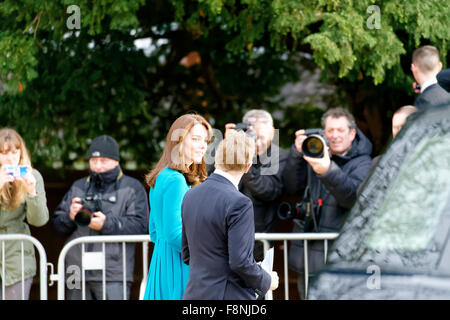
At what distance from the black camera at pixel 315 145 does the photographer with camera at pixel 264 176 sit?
0.59 meters

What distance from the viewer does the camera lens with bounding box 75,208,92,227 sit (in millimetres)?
5961

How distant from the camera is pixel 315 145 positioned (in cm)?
548

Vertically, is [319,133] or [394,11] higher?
[394,11]

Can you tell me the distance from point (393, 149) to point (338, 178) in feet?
10.2

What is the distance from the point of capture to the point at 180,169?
4152mm

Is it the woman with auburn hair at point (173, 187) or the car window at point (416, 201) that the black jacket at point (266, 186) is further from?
the car window at point (416, 201)

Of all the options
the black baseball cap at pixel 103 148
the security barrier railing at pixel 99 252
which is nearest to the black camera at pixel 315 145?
the security barrier railing at pixel 99 252

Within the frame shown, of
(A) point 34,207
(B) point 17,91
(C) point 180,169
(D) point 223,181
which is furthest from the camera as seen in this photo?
(B) point 17,91

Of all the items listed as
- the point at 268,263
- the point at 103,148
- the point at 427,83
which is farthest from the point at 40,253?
the point at 427,83

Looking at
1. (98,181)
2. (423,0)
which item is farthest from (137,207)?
(423,0)

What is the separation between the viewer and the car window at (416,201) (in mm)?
2189

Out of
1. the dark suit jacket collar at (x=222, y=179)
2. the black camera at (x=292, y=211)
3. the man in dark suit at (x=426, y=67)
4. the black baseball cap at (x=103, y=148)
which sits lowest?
the black camera at (x=292, y=211)

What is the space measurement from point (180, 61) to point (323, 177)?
15.4 feet

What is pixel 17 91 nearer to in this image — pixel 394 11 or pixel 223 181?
pixel 394 11
